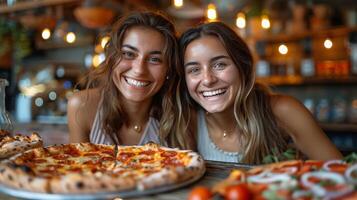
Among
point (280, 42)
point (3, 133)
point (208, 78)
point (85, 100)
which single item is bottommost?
point (3, 133)

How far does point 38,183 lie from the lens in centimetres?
135

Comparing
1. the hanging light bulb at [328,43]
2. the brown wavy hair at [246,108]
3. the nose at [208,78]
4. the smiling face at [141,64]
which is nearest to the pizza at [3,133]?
the smiling face at [141,64]

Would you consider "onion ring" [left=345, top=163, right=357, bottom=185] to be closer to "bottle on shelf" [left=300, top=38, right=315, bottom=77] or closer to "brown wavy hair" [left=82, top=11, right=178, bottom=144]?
"brown wavy hair" [left=82, top=11, right=178, bottom=144]


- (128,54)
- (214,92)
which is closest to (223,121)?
(214,92)

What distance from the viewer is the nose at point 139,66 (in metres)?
2.41

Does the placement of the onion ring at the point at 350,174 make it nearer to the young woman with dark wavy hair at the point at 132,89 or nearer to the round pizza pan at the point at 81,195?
the round pizza pan at the point at 81,195

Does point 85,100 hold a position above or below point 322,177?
above

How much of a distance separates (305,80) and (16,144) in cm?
418

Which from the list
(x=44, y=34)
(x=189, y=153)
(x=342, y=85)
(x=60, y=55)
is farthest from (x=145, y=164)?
(x=60, y=55)

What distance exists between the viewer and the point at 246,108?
2.44 m

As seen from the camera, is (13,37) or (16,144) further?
(13,37)

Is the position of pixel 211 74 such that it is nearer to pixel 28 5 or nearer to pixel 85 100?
pixel 85 100

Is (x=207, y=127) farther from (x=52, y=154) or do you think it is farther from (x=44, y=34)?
(x=44, y=34)

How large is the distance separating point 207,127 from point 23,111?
444 cm
